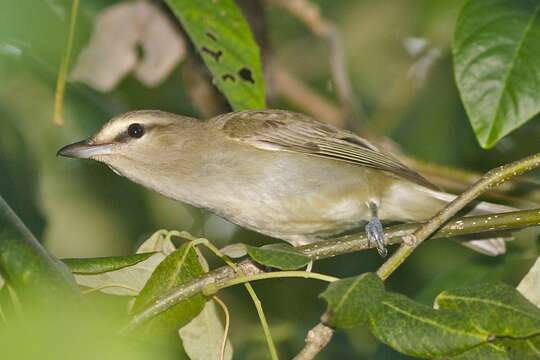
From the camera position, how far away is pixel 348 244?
304 centimetres

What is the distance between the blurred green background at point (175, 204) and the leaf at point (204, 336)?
2.39 feet

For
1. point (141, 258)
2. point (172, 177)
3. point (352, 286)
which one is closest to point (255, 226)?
point (172, 177)

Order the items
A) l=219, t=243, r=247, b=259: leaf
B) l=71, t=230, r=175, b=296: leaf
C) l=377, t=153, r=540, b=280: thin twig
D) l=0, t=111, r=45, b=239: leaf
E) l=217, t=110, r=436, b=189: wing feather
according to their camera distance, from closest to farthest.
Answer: l=377, t=153, r=540, b=280: thin twig < l=71, t=230, r=175, b=296: leaf < l=219, t=243, r=247, b=259: leaf < l=0, t=111, r=45, b=239: leaf < l=217, t=110, r=436, b=189: wing feather

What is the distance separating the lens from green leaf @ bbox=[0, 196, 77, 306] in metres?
1.92

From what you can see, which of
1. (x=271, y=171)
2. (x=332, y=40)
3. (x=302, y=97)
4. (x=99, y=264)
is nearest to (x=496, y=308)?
(x=99, y=264)

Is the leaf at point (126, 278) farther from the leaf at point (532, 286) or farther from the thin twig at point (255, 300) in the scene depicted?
the leaf at point (532, 286)

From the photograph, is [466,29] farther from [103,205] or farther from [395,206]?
[103,205]

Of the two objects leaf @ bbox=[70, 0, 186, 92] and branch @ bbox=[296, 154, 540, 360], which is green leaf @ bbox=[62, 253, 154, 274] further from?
leaf @ bbox=[70, 0, 186, 92]

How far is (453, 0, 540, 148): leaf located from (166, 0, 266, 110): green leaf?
89cm

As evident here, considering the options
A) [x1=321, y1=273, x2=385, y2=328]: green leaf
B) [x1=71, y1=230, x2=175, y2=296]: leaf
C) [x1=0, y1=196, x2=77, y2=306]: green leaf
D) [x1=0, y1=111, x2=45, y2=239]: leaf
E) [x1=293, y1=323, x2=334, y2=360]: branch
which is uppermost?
[x1=321, y1=273, x2=385, y2=328]: green leaf

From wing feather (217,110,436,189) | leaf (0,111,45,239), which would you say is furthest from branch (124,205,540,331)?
leaf (0,111,45,239)

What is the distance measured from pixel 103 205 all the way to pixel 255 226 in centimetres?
144

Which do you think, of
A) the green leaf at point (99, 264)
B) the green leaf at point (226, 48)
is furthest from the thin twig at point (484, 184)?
the green leaf at point (226, 48)

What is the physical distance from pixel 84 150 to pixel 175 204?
5.74 ft
